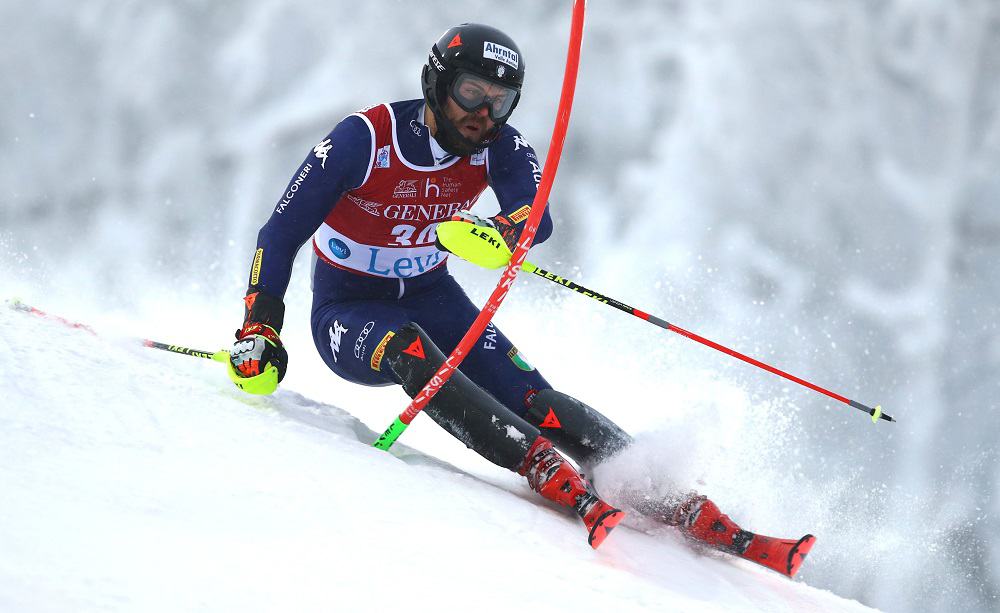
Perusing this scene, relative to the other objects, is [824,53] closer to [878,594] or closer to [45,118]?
[878,594]

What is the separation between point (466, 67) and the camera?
2604mm

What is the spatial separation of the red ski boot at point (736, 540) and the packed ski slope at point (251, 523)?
61 millimetres

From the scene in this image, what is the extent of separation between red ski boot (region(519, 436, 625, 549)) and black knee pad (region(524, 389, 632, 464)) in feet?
0.69

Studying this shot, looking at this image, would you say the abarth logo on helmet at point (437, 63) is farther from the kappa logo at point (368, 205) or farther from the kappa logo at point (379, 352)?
the kappa logo at point (379, 352)

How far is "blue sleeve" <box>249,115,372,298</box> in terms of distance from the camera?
2605mm

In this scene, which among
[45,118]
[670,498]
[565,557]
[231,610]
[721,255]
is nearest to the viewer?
[231,610]

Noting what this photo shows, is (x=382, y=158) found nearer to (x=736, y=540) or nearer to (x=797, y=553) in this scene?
(x=736, y=540)

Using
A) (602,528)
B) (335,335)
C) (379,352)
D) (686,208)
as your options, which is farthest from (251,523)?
(686,208)

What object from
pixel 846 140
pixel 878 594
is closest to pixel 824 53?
pixel 846 140

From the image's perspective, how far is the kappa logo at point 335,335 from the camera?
→ 2.70 m

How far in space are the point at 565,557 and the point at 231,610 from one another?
0.80 metres

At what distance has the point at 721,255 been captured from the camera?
19.4ft

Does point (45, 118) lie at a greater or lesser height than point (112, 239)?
greater

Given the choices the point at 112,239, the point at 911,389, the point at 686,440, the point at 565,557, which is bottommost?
the point at 112,239
